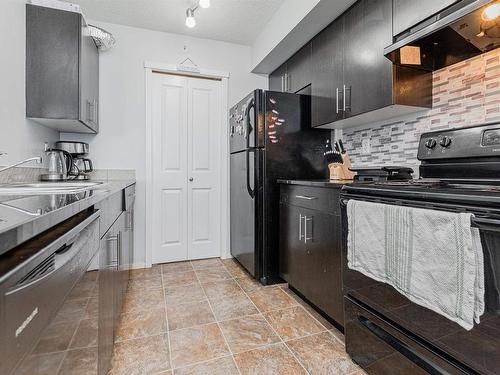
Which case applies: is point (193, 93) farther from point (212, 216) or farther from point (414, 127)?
point (414, 127)

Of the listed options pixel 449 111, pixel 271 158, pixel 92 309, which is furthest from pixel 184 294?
pixel 449 111

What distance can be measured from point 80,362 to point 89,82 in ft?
7.57

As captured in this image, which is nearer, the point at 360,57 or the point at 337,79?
the point at 360,57

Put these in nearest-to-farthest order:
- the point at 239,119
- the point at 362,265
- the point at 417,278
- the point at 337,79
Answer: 1. the point at 417,278
2. the point at 362,265
3. the point at 337,79
4. the point at 239,119

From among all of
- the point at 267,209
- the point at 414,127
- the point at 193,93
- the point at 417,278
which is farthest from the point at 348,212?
the point at 193,93

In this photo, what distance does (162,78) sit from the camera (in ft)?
10.0

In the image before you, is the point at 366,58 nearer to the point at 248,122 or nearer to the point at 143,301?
the point at 248,122

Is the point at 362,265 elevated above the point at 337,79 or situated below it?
below

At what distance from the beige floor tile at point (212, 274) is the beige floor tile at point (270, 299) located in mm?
464

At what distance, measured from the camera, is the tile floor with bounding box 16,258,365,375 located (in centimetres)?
89

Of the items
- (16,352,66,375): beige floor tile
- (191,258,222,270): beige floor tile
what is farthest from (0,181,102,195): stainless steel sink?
(191,258,222,270): beige floor tile

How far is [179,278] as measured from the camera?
2.67m

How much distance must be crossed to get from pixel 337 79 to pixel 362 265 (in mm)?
1438

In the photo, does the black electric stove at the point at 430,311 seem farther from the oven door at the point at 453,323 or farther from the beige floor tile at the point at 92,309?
the beige floor tile at the point at 92,309
